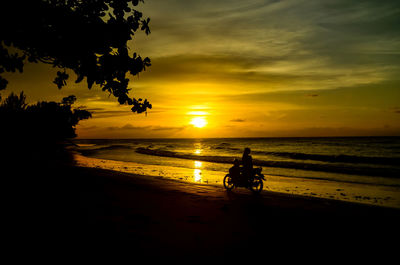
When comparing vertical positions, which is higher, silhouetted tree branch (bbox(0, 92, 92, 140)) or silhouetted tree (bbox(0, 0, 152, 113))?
silhouetted tree (bbox(0, 0, 152, 113))

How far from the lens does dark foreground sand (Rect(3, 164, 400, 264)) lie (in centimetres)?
486

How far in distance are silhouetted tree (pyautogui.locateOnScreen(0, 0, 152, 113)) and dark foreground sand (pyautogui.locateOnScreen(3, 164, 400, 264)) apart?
3053mm

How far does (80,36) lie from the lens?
13.9ft

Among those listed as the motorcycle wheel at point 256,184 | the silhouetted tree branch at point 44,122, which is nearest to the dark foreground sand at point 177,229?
the silhouetted tree branch at point 44,122

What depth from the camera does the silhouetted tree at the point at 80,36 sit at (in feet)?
13.5

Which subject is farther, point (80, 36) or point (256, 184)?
point (256, 184)

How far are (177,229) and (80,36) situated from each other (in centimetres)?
→ 459

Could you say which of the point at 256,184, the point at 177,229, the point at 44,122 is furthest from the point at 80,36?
the point at 256,184

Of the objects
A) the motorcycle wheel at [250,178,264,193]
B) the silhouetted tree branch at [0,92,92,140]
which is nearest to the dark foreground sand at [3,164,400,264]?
the silhouetted tree branch at [0,92,92,140]

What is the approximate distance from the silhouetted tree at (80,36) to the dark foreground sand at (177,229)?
3053mm

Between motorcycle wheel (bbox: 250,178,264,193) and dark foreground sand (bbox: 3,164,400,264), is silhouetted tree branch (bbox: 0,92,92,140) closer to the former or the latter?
dark foreground sand (bbox: 3,164,400,264)

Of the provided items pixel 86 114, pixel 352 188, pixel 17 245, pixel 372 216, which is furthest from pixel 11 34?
pixel 352 188

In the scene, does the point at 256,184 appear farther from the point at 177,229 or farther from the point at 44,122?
the point at 44,122

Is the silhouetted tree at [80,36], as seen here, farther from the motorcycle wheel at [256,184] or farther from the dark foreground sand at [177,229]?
the motorcycle wheel at [256,184]
